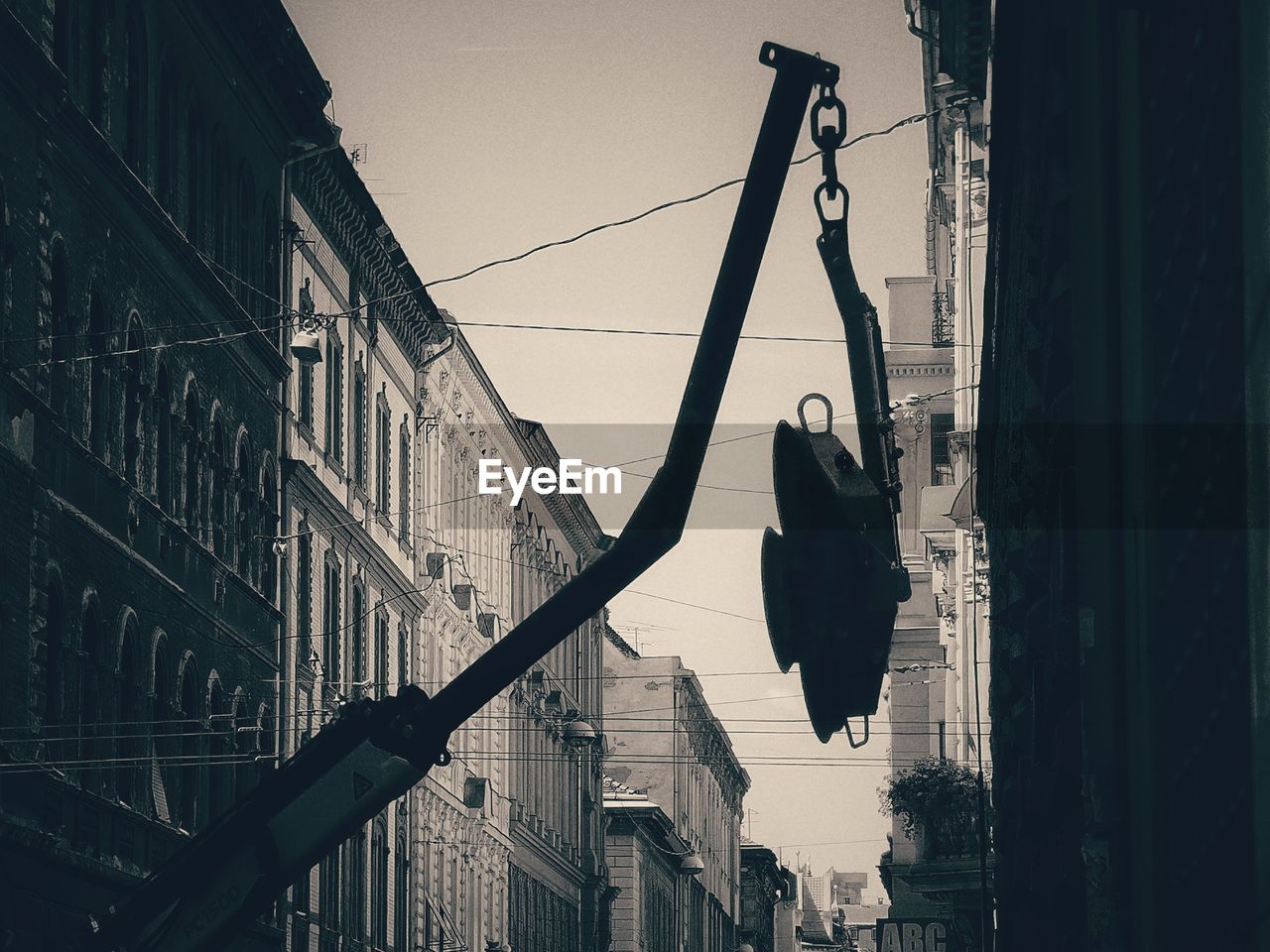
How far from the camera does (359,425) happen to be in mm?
37594

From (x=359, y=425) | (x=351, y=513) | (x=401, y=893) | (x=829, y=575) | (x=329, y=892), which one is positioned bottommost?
(x=401, y=893)

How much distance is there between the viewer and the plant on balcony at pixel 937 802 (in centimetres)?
3359

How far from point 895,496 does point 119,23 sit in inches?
766

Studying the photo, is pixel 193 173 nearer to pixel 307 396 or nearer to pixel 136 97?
pixel 136 97

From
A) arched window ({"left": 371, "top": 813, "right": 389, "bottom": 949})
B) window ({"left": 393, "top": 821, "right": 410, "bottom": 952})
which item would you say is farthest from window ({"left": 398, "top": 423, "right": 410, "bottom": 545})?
arched window ({"left": 371, "top": 813, "right": 389, "bottom": 949})

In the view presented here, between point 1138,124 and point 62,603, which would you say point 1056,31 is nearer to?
point 1138,124

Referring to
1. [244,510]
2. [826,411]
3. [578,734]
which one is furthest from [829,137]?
[578,734]

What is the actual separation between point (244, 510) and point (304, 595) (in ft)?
12.7

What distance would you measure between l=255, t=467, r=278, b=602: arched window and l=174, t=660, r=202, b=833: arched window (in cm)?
418

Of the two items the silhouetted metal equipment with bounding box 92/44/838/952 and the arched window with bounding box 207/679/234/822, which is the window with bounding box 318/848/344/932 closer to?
the arched window with bounding box 207/679/234/822

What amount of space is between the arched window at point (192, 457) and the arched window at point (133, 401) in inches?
83.2

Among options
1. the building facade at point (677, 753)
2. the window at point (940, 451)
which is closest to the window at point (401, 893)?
the window at point (940, 451)

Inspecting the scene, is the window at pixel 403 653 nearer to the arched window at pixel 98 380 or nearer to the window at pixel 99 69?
the arched window at pixel 98 380

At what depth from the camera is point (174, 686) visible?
1025 inches
